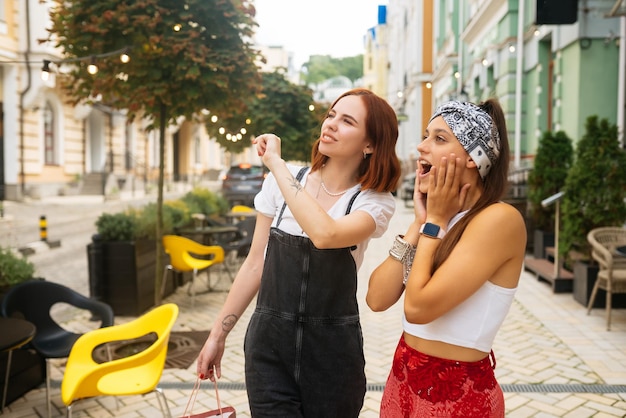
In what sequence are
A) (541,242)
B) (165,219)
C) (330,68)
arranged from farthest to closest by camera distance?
(330,68) < (541,242) < (165,219)

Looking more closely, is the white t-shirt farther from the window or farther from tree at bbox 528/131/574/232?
the window

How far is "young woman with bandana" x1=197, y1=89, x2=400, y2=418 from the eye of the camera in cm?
204

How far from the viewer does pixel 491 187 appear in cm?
175

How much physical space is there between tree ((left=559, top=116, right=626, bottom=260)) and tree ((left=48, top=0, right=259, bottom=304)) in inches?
174

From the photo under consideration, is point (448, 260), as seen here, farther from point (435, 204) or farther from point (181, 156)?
point (181, 156)

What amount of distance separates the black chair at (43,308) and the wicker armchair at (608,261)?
196 inches

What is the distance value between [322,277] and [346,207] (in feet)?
0.89

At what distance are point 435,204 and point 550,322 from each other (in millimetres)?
5749

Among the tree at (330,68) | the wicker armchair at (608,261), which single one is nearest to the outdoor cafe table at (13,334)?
the wicker armchair at (608,261)

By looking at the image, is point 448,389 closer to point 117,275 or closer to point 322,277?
point 322,277

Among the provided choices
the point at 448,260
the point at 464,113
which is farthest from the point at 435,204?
the point at 464,113

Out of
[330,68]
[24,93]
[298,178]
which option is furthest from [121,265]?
[330,68]

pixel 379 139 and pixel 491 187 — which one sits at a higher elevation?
pixel 379 139

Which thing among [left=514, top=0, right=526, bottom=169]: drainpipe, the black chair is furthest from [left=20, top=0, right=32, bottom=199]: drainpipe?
the black chair
